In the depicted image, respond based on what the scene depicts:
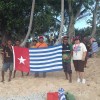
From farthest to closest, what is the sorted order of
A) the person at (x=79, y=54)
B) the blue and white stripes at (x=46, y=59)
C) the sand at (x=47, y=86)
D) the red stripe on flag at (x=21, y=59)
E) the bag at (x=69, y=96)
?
the red stripe on flag at (x=21, y=59)
the blue and white stripes at (x=46, y=59)
the person at (x=79, y=54)
the sand at (x=47, y=86)
the bag at (x=69, y=96)

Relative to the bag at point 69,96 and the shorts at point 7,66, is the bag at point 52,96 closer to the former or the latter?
the bag at point 69,96

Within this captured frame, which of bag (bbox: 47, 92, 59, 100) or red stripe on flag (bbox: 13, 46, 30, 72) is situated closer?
bag (bbox: 47, 92, 59, 100)

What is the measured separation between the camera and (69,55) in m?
12.7

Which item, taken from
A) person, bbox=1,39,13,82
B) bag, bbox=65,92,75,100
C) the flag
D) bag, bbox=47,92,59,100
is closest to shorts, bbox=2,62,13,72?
person, bbox=1,39,13,82

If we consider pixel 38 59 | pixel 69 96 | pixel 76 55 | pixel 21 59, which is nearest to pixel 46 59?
pixel 38 59

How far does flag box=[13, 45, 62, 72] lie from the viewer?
12.8 m

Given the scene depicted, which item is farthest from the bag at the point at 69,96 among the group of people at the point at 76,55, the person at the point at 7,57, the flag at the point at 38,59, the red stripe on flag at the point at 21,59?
the person at the point at 7,57

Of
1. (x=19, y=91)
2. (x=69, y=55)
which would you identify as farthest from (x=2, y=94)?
(x=69, y=55)

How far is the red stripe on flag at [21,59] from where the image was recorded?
1314 centimetres

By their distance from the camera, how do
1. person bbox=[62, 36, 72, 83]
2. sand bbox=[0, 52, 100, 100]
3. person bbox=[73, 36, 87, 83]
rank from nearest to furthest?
sand bbox=[0, 52, 100, 100], person bbox=[73, 36, 87, 83], person bbox=[62, 36, 72, 83]

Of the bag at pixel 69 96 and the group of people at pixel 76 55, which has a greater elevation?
the group of people at pixel 76 55

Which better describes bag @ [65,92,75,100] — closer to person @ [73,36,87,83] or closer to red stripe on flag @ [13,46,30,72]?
person @ [73,36,87,83]

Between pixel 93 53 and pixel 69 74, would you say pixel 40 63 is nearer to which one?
pixel 69 74

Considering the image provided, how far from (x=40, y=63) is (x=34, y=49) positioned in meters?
0.54
